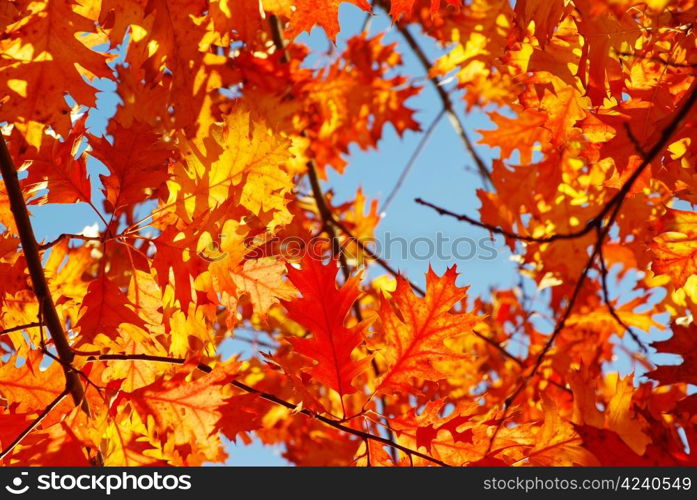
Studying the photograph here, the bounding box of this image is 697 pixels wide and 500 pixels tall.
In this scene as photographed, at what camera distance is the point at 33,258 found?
5.36 ft

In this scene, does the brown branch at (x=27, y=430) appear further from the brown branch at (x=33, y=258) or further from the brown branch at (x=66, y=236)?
the brown branch at (x=66, y=236)

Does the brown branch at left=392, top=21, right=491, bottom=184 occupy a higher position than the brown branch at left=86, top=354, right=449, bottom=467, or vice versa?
the brown branch at left=392, top=21, right=491, bottom=184

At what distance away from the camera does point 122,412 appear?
6.59ft

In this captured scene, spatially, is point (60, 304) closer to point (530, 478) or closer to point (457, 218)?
point (457, 218)

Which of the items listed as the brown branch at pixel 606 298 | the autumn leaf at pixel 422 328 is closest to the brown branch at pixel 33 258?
the autumn leaf at pixel 422 328

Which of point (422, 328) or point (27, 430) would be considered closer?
point (27, 430)

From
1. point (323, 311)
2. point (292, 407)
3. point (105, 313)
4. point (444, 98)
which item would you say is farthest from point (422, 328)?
point (444, 98)

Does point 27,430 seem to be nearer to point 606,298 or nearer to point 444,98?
point 606,298

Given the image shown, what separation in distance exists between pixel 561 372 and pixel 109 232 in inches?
90.1

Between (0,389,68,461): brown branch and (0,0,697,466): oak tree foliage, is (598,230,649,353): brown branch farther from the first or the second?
(0,389,68,461): brown branch

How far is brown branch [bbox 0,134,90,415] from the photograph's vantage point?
1.60 metres

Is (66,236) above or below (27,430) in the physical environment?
above

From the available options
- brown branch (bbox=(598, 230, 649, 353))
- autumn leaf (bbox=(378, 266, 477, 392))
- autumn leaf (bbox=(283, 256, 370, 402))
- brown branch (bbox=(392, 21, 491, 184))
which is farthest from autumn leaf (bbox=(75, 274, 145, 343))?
brown branch (bbox=(392, 21, 491, 184))

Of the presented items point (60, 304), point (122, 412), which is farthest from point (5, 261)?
point (122, 412)
